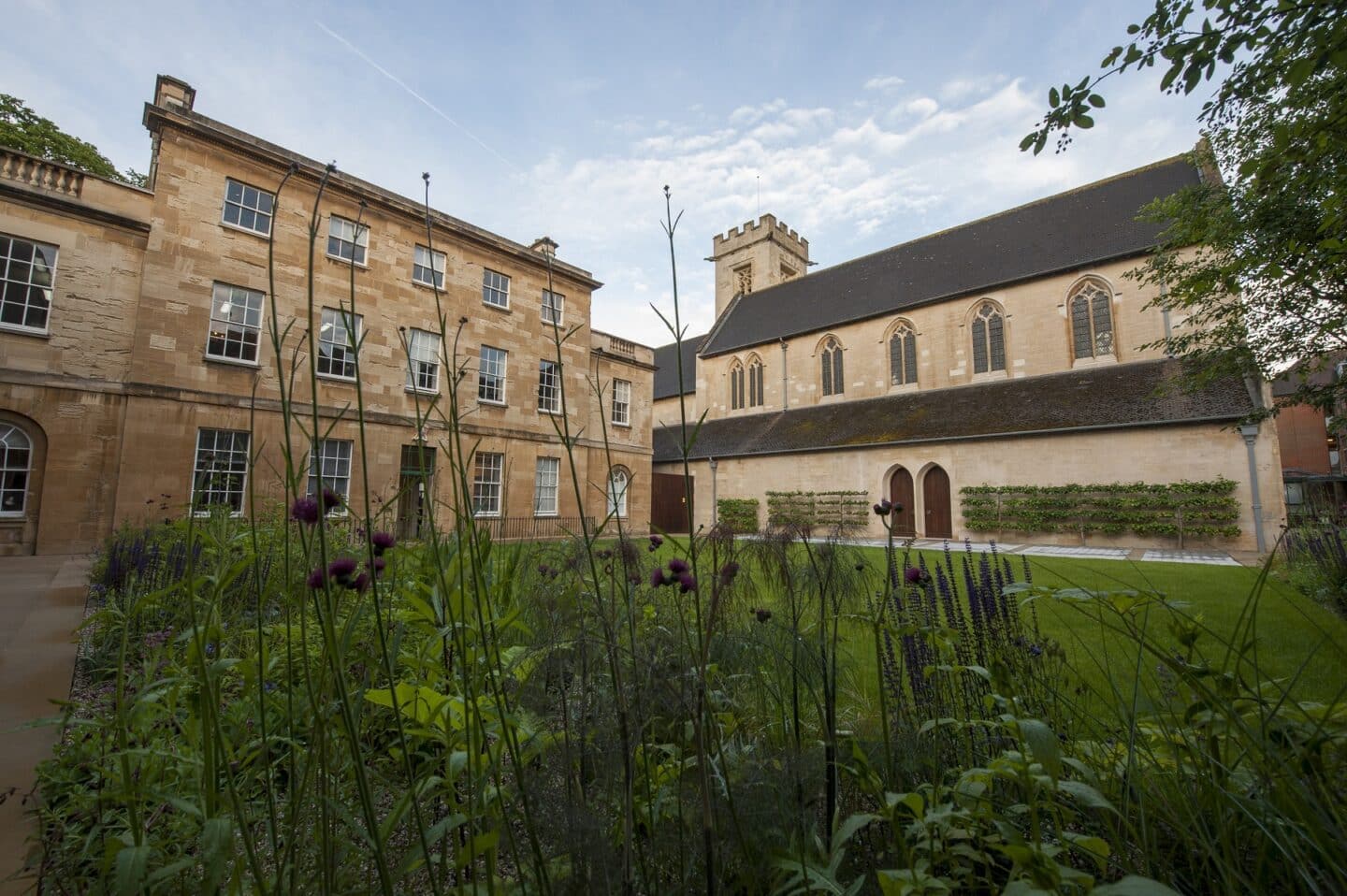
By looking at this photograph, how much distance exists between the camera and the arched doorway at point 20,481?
9.01 metres

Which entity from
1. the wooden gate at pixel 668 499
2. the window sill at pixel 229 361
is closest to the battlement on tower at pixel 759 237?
the wooden gate at pixel 668 499

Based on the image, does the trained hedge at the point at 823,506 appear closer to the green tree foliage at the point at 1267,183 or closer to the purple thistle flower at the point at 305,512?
the green tree foliage at the point at 1267,183

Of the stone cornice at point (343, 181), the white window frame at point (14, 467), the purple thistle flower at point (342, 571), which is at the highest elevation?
the stone cornice at point (343, 181)

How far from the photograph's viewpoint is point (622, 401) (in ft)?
63.2

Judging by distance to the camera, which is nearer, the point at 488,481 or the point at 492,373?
the point at 488,481

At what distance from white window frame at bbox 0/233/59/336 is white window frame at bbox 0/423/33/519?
1.70 m

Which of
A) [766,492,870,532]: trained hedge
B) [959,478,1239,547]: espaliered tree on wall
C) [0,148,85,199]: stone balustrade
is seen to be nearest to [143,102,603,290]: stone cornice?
[0,148,85,199]: stone balustrade

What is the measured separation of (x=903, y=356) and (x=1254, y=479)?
35.4 ft

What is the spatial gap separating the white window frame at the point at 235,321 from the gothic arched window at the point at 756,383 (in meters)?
19.4

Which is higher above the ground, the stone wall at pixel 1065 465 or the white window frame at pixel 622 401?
the white window frame at pixel 622 401

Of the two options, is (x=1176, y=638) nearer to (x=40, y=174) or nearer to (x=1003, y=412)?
(x=40, y=174)

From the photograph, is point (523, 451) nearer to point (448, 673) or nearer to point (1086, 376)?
point (448, 673)

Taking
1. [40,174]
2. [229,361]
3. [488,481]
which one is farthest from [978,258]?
[40,174]

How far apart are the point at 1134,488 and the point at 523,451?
16.2 meters
